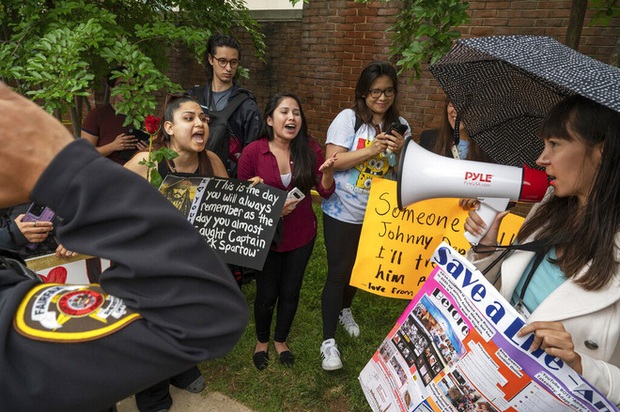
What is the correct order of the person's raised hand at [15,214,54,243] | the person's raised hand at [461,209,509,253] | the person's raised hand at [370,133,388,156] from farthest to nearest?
the person's raised hand at [370,133,388,156] → the person's raised hand at [15,214,54,243] → the person's raised hand at [461,209,509,253]

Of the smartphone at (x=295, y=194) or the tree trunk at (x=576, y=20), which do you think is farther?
the tree trunk at (x=576, y=20)

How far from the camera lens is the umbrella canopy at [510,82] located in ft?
4.12

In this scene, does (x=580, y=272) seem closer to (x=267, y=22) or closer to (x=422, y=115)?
(x=422, y=115)

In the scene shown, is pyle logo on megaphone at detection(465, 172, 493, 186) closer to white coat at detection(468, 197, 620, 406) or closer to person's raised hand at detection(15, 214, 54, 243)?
white coat at detection(468, 197, 620, 406)

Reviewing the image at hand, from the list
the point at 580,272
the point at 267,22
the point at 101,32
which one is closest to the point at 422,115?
the point at 267,22

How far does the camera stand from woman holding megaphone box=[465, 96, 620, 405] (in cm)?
117

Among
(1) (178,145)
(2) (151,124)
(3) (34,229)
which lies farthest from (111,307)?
(1) (178,145)

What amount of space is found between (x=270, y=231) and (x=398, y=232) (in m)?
0.90

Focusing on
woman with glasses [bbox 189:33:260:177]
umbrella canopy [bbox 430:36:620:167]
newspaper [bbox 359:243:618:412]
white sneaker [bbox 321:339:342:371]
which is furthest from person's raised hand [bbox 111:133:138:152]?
newspaper [bbox 359:243:618:412]

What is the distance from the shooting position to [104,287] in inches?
25.8

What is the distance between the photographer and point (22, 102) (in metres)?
0.57

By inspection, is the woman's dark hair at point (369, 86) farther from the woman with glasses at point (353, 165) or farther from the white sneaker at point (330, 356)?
the white sneaker at point (330, 356)

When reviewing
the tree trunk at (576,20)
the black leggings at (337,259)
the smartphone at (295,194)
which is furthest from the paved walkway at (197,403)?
the tree trunk at (576,20)

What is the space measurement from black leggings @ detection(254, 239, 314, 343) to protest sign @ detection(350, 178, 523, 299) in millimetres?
389
